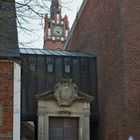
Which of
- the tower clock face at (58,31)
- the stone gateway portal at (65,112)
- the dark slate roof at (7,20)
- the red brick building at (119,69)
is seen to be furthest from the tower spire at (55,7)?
the tower clock face at (58,31)

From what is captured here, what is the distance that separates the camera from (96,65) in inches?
1130

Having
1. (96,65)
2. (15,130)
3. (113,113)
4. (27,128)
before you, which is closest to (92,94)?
(96,65)

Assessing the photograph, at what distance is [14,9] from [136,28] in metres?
11.5

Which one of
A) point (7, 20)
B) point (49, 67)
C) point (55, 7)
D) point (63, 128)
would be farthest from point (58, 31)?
point (55, 7)

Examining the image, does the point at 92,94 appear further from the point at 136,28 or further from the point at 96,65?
the point at 136,28

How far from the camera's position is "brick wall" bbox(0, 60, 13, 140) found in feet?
78.9

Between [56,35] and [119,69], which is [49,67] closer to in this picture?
[119,69]

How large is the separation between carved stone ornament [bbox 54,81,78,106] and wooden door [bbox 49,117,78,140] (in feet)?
3.13

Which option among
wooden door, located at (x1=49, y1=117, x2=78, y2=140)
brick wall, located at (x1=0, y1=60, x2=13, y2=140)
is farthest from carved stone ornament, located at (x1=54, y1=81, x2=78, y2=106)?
brick wall, located at (x1=0, y1=60, x2=13, y2=140)

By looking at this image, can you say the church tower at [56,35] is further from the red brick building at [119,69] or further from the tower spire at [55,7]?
the tower spire at [55,7]

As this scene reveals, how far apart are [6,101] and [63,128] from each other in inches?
138

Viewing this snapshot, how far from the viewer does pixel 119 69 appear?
23.9 meters

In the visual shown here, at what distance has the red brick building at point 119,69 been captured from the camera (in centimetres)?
2312

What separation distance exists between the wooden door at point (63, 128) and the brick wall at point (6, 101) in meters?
2.56
